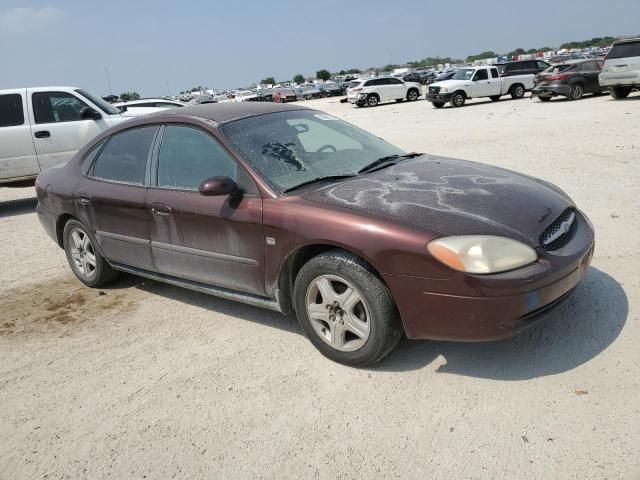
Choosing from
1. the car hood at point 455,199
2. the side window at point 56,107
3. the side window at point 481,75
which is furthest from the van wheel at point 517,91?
the car hood at point 455,199

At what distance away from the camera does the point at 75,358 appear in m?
3.83

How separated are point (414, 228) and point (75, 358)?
2.51 m

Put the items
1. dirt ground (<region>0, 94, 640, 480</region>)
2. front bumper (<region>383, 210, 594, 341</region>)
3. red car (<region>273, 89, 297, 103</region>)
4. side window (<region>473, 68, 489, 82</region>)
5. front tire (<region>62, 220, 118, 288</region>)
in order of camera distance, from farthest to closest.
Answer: red car (<region>273, 89, 297, 103</region>), side window (<region>473, 68, 489, 82</region>), front tire (<region>62, 220, 118, 288</region>), front bumper (<region>383, 210, 594, 341</region>), dirt ground (<region>0, 94, 640, 480</region>)

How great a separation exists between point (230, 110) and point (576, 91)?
20.2 m

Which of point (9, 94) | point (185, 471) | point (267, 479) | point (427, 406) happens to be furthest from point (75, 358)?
point (9, 94)

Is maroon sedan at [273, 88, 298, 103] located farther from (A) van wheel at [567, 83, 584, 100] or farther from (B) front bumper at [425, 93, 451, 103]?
(A) van wheel at [567, 83, 584, 100]

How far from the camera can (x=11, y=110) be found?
912 centimetres

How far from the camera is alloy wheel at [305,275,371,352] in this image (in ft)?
10.5

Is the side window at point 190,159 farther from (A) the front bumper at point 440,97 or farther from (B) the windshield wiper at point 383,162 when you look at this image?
(A) the front bumper at point 440,97

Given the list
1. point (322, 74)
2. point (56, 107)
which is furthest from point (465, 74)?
point (322, 74)

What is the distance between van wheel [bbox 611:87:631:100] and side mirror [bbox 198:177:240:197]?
1858 cm

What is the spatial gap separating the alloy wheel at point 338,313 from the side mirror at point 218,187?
816 millimetres

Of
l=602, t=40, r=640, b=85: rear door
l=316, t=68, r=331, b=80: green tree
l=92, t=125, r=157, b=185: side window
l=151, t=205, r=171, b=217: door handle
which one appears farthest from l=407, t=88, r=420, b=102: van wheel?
l=316, t=68, r=331, b=80: green tree

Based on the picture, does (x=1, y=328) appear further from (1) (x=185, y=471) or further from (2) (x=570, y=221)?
(2) (x=570, y=221)
